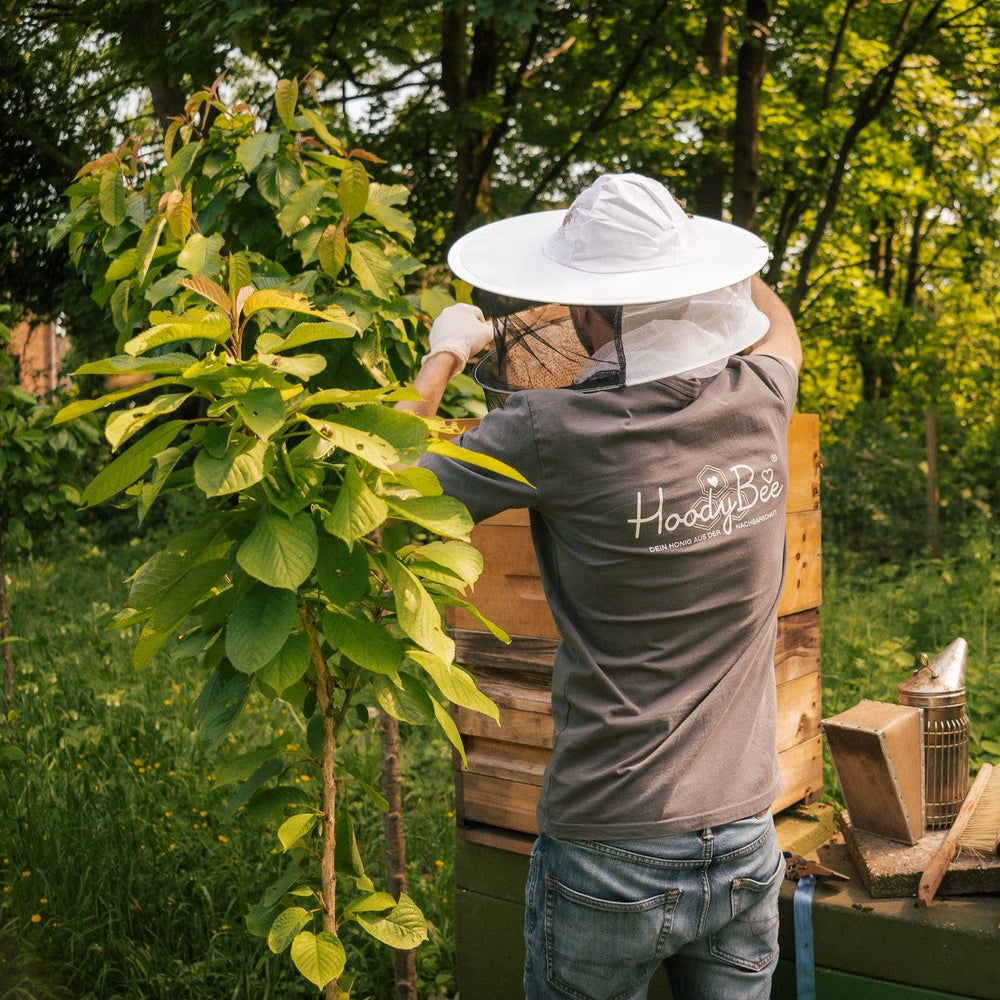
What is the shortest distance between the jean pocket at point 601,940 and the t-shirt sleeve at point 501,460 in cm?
64

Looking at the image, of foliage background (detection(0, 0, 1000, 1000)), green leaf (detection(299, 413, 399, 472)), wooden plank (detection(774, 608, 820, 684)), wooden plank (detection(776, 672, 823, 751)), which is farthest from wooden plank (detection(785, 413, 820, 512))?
foliage background (detection(0, 0, 1000, 1000))

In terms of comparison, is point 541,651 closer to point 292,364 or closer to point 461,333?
point 461,333

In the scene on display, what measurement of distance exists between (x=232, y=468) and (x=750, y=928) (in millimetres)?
1152

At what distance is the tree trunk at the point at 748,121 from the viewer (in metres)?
7.68

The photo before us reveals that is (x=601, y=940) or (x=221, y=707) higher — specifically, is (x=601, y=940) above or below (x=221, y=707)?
below

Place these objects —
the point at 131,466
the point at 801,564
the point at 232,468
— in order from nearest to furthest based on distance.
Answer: the point at 232,468, the point at 131,466, the point at 801,564

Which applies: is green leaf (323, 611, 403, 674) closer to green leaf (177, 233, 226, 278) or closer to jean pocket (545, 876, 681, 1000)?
jean pocket (545, 876, 681, 1000)

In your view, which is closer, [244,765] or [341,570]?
[341,570]

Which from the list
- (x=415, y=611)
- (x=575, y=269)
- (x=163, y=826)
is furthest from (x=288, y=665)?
(x=163, y=826)

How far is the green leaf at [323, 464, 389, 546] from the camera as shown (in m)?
1.41

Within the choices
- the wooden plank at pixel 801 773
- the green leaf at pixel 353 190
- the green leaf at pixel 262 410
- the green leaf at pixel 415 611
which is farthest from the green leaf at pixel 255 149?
the wooden plank at pixel 801 773

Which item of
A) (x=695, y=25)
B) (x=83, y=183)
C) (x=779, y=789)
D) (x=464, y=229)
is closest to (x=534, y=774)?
(x=779, y=789)

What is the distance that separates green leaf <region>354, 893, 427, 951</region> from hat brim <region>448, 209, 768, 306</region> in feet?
3.36

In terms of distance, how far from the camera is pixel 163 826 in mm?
3490
